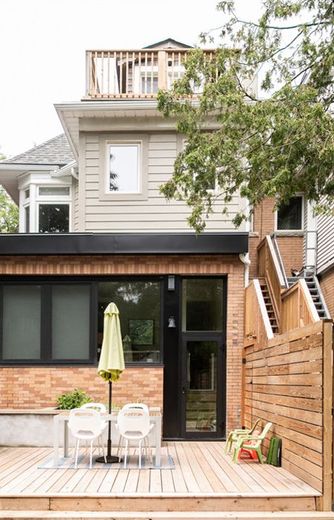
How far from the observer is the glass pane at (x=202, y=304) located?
12.3m

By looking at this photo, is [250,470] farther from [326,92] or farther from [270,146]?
[326,92]

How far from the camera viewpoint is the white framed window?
647 inches

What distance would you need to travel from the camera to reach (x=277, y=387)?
9.18 meters

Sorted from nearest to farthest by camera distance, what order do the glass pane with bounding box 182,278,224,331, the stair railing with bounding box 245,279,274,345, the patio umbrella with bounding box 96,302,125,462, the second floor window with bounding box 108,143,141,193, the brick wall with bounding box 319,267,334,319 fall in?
1. the patio umbrella with bounding box 96,302,125,462
2. the stair railing with bounding box 245,279,274,345
3. the glass pane with bounding box 182,278,224,331
4. the second floor window with bounding box 108,143,141,193
5. the brick wall with bounding box 319,267,334,319

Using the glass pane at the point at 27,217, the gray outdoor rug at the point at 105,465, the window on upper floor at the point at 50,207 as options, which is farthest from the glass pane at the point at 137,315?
the glass pane at the point at 27,217

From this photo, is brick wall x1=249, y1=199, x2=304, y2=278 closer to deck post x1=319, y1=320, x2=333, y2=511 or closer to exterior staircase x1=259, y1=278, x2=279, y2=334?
exterior staircase x1=259, y1=278, x2=279, y2=334

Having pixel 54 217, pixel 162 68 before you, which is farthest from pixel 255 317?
pixel 54 217

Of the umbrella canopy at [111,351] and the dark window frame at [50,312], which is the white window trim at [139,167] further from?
the umbrella canopy at [111,351]

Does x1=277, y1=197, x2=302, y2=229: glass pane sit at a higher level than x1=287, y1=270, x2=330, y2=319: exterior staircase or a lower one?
higher

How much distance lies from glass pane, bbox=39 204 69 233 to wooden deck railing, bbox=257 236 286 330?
16.4 ft

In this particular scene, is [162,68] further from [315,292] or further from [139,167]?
[315,292]

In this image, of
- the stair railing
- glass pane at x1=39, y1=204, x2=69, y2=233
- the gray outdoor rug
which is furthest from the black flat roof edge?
the gray outdoor rug

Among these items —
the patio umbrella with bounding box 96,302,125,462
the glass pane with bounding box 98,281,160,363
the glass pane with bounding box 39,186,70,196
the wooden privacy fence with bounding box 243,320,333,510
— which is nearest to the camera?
the wooden privacy fence with bounding box 243,320,333,510

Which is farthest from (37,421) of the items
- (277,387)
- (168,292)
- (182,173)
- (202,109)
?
(202,109)
